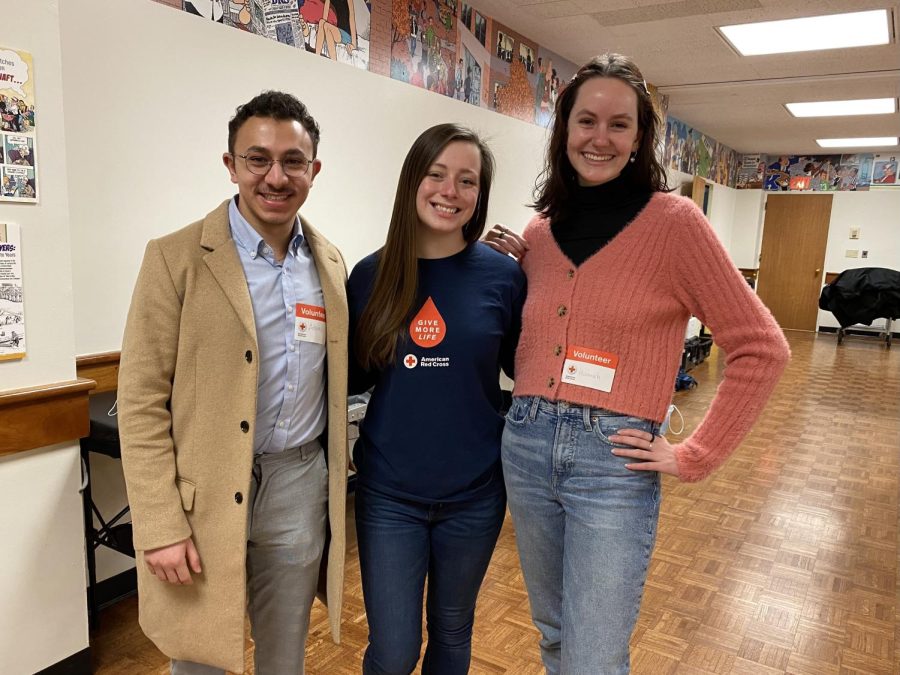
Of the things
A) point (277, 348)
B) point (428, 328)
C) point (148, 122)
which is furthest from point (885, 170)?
point (277, 348)

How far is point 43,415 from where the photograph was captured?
1875 millimetres

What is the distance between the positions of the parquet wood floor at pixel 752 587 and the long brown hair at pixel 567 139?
1607 mm

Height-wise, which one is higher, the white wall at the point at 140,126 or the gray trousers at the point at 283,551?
the white wall at the point at 140,126

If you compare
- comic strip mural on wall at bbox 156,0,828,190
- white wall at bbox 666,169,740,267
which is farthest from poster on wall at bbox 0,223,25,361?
white wall at bbox 666,169,740,267

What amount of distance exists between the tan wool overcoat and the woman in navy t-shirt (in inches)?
10.8

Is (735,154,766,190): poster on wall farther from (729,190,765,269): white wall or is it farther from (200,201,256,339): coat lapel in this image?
(200,201,256,339): coat lapel

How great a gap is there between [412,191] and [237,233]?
39 cm

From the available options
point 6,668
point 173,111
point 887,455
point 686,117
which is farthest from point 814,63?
point 6,668

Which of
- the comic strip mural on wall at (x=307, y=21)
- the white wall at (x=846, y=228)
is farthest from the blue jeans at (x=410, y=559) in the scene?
the white wall at (x=846, y=228)

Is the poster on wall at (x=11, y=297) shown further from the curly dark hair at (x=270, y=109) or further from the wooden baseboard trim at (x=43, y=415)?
the curly dark hair at (x=270, y=109)

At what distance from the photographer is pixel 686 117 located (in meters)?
8.41

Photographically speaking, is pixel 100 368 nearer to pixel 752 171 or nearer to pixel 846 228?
pixel 752 171

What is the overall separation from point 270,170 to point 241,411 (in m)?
0.49

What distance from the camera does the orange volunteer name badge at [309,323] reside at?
4.54 ft
